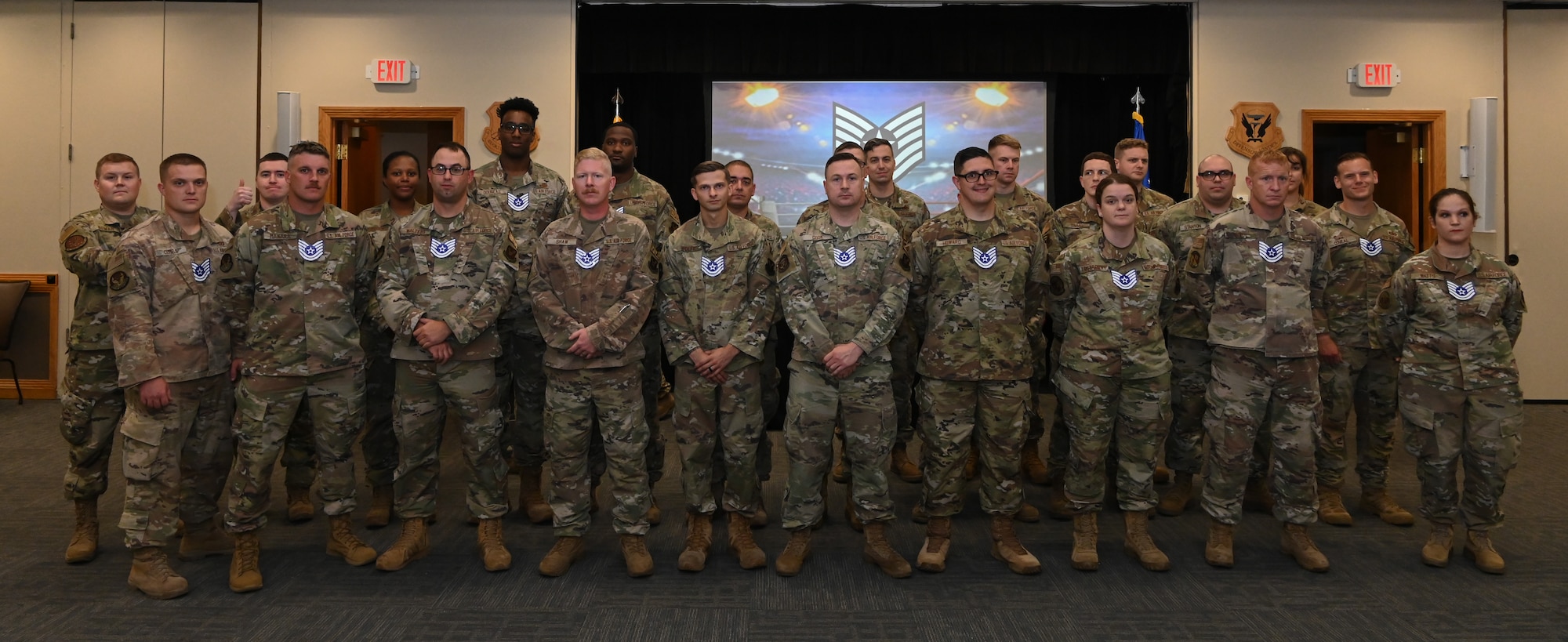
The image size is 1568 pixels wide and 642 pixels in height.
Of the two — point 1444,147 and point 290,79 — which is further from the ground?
point 290,79

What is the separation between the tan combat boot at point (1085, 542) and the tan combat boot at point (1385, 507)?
1.50 meters

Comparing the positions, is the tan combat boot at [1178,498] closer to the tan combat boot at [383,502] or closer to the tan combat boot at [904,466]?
the tan combat boot at [904,466]

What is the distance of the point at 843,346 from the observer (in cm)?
328

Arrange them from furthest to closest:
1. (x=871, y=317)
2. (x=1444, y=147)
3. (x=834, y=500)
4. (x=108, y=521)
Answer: (x=1444, y=147) → (x=834, y=500) → (x=108, y=521) → (x=871, y=317)

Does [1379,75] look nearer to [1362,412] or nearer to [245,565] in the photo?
[1362,412]

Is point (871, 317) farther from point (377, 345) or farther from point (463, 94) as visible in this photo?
point (463, 94)

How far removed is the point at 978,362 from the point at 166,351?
281 cm

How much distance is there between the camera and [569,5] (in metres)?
7.02

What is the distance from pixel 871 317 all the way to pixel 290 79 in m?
5.68

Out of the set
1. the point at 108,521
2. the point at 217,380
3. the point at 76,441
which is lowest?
the point at 108,521

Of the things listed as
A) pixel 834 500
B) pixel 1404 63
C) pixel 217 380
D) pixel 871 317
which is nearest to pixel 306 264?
pixel 217 380

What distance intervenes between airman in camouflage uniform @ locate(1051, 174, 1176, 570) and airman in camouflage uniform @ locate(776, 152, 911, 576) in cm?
67

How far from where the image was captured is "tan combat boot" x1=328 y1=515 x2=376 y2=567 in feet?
11.4

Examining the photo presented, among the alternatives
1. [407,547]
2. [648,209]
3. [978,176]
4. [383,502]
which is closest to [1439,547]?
[978,176]
